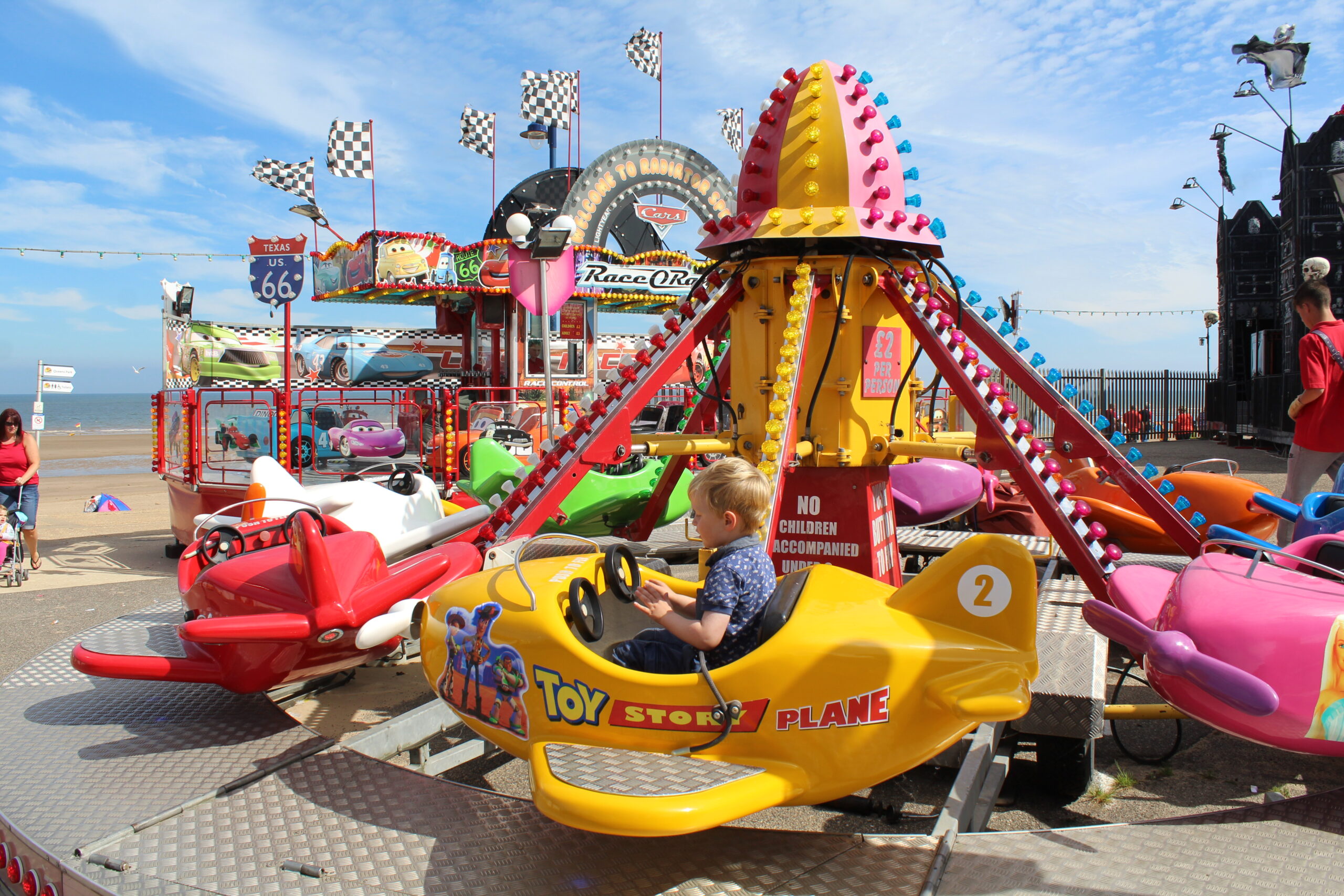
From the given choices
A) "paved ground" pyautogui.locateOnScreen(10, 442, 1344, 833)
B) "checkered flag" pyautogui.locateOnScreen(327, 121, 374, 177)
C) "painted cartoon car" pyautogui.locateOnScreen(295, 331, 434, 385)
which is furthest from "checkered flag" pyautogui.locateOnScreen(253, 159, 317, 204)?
"paved ground" pyautogui.locateOnScreen(10, 442, 1344, 833)

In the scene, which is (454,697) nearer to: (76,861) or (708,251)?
(76,861)

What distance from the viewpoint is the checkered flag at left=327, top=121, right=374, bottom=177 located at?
16438mm

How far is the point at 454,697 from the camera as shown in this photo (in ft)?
9.34

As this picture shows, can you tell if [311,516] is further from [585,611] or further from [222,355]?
[222,355]

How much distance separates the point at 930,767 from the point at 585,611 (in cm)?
193

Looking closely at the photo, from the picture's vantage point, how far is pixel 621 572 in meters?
2.78

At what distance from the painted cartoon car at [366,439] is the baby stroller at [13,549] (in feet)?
14.6

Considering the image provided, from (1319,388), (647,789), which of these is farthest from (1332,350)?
(647,789)

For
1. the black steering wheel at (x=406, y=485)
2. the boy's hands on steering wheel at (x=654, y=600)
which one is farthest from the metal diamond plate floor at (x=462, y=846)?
the black steering wheel at (x=406, y=485)

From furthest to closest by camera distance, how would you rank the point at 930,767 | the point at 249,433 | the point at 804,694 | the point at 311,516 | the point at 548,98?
the point at 548,98 < the point at 249,433 < the point at 930,767 < the point at 311,516 < the point at 804,694

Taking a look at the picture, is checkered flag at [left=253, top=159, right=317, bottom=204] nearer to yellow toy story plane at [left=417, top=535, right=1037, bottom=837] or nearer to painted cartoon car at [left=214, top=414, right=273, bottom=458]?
painted cartoon car at [left=214, top=414, right=273, bottom=458]

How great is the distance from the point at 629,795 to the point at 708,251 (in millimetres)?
3463

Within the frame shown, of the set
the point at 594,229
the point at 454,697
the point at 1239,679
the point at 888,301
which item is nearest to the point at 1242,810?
the point at 1239,679

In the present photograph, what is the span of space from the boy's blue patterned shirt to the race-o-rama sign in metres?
14.7
